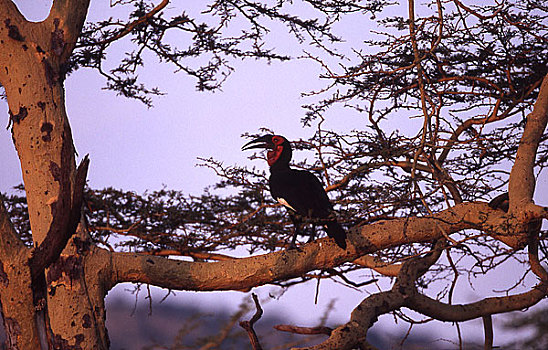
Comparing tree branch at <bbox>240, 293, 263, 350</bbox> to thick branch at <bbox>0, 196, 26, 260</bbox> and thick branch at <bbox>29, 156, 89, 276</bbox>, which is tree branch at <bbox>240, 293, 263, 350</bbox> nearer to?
thick branch at <bbox>29, 156, 89, 276</bbox>

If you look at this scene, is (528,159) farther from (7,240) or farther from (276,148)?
(7,240)

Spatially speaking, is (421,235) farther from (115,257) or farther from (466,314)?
(115,257)

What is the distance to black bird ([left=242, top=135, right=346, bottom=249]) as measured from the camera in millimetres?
3469

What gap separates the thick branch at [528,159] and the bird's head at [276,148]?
1.52m

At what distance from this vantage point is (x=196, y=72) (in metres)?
5.09

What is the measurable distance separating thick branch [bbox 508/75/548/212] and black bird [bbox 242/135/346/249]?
119cm

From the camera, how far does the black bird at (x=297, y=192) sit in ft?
11.4

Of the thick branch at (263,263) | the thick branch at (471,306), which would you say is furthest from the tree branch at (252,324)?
the thick branch at (471,306)

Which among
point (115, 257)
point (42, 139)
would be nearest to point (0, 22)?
point (42, 139)

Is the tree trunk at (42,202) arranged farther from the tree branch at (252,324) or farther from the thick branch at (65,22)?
the tree branch at (252,324)

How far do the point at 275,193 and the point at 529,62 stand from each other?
228 centimetres

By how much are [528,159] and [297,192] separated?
1530 mm

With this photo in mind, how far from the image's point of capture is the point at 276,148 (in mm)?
4297

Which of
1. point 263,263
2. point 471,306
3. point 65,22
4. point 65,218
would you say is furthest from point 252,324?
point 65,22
